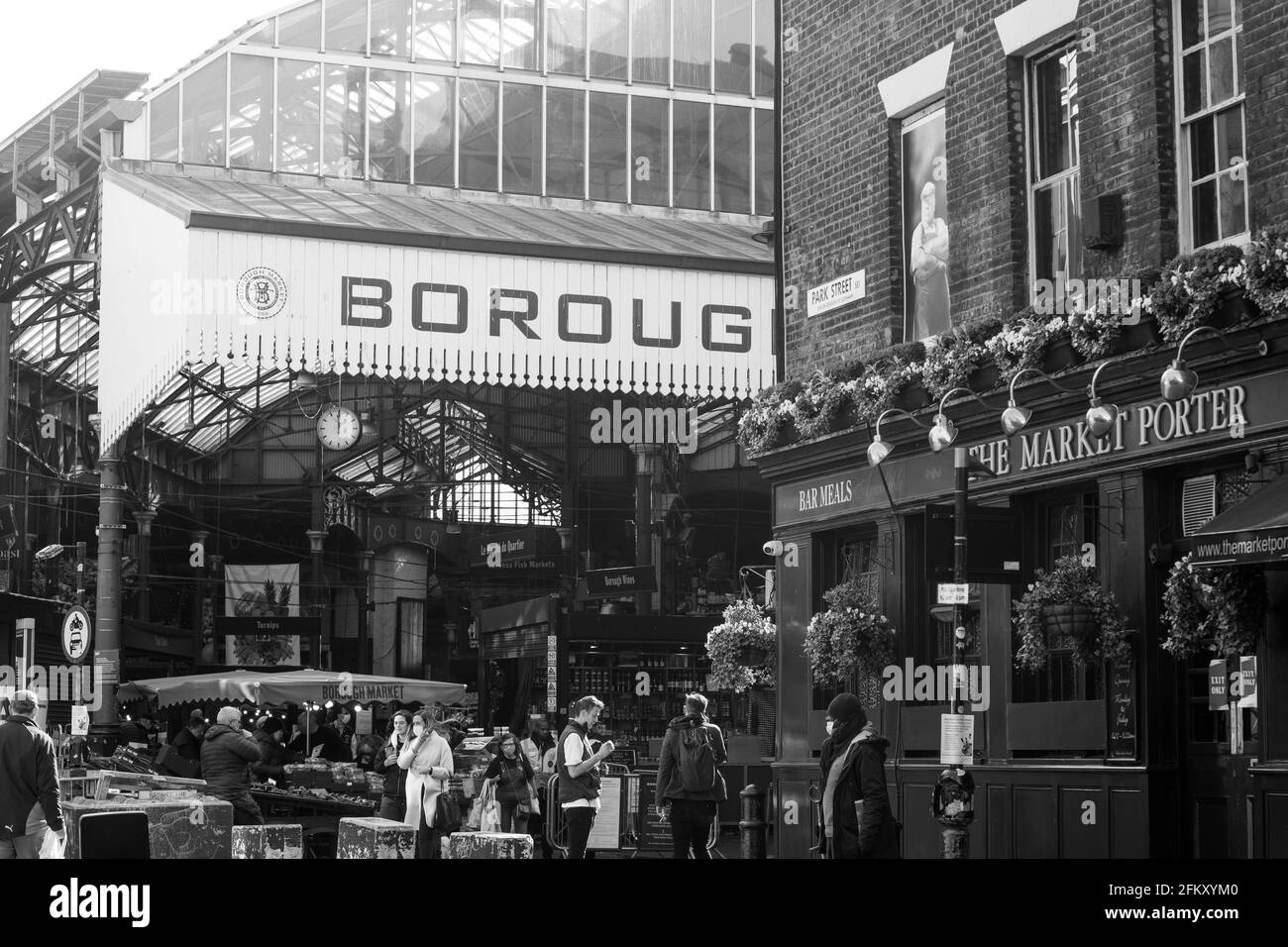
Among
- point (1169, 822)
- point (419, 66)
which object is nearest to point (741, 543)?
point (419, 66)

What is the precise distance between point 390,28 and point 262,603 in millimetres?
23550

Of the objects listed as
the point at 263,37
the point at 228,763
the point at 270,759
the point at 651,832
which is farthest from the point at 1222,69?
the point at 263,37

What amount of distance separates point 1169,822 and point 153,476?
44.9 m

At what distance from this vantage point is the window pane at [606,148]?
3838 cm

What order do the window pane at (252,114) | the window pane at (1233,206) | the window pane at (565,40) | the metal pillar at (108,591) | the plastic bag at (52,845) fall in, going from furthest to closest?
the window pane at (565,40) < the window pane at (252,114) < the metal pillar at (108,591) < the plastic bag at (52,845) < the window pane at (1233,206)

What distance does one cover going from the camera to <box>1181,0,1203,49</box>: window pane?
553 inches

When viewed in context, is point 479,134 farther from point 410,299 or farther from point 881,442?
point 881,442

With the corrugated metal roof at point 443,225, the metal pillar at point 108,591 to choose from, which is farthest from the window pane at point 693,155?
the metal pillar at point 108,591

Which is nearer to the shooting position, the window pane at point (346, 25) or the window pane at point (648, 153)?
the window pane at point (346, 25)

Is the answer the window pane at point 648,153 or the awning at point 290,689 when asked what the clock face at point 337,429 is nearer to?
the awning at point 290,689

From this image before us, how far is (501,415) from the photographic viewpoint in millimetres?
52781

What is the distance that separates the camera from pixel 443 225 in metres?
23.2

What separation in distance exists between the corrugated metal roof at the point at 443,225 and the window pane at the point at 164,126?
718cm

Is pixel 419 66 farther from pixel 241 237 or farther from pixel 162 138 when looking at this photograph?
pixel 241 237
